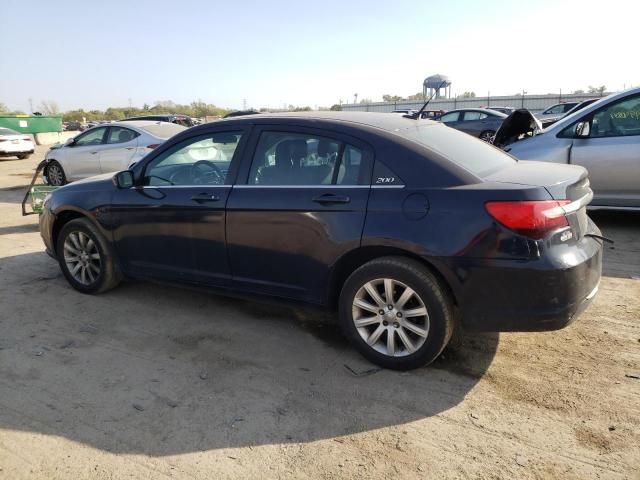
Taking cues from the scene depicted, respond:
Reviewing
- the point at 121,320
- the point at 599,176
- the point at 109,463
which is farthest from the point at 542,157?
the point at 109,463

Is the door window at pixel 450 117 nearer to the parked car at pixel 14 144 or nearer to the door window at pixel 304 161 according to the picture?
the parked car at pixel 14 144

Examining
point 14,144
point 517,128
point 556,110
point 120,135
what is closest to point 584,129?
point 517,128

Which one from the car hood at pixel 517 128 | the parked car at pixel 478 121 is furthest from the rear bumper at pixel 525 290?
the parked car at pixel 478 121

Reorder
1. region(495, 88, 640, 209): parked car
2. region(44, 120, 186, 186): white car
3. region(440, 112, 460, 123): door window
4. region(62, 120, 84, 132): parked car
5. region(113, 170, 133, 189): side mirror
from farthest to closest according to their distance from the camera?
1. region(62, 120, 84, 132): parked car
2. region(440, 112, 460, 123): door window
3. region(44, 120, 186, 186): white car
4. region(495, 88, 640, 209): parked car
5. region(113, 170, 133, 189): side mirror

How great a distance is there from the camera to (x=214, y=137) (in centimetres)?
423

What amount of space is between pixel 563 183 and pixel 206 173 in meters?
2.69

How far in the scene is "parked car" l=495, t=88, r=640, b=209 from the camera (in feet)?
20.6

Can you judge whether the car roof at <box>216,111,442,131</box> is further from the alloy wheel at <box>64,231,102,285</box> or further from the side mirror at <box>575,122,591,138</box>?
the side mirror at <box>575,122,591,138</box>

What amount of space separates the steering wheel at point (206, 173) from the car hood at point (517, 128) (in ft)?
15.5

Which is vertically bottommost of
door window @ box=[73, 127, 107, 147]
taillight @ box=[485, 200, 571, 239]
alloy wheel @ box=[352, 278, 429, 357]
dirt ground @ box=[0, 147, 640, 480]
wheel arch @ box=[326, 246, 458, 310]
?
dirt ground @ box=[0, 147, 640, 480]

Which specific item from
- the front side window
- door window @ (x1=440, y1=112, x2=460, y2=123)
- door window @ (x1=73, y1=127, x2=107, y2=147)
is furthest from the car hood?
the front side window

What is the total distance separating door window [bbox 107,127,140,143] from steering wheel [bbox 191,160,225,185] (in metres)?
7.09

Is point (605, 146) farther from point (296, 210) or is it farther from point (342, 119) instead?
point (296, 210)

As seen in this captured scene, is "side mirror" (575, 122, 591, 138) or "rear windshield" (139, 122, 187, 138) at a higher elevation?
"rear windshield" (139, 122, 187, 138)
